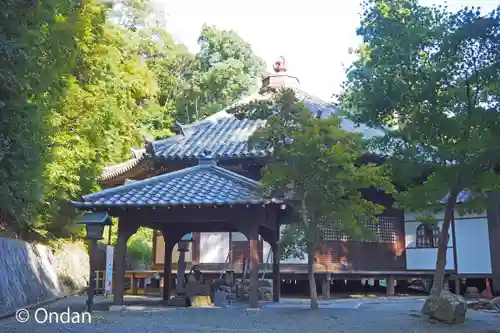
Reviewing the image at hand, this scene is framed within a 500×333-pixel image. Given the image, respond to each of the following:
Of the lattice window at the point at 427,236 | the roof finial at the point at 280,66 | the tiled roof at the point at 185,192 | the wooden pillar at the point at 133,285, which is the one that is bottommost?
the wooden pillar at the point at 133,285

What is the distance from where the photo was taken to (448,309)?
875 centimetres

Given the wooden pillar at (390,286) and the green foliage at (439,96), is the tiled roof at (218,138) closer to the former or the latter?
the green foliage at (439,96)

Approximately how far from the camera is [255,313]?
985 cm

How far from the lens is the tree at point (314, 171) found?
967 cm

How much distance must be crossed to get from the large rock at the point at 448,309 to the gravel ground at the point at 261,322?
150mm

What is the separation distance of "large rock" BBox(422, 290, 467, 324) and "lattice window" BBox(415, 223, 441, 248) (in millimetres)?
7918

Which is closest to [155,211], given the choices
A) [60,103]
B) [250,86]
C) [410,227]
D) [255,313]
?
[255,313]

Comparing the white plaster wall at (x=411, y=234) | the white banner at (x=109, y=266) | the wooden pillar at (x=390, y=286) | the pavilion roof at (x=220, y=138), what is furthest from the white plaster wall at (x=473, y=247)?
the white banner at (x=109, y=266)

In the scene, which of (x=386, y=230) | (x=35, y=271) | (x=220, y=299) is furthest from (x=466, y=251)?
(x=35, y=271)

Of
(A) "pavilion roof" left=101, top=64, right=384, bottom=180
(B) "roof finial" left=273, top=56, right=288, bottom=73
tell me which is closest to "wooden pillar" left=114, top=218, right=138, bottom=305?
(A) "pavilion roof" left=101, top=64, right=384, bottom=180

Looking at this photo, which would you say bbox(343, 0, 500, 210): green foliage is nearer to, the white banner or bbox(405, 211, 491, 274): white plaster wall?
bbox(405, 211, 491, 274): white plaster wall

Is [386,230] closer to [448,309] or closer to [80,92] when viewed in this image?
[448,309]
